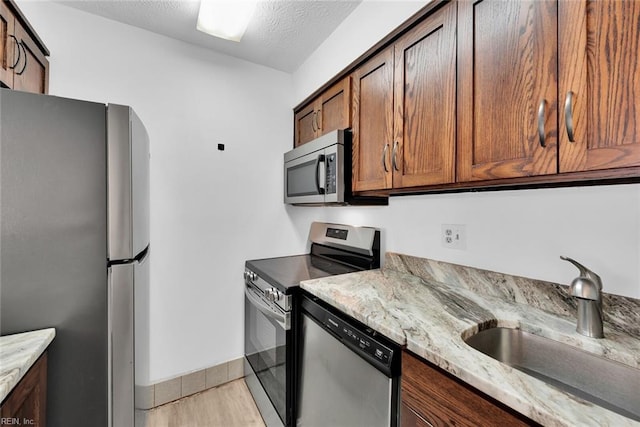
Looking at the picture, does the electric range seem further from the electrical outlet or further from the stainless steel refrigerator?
the stainless steel refrigerator

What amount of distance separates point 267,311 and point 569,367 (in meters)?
1.33

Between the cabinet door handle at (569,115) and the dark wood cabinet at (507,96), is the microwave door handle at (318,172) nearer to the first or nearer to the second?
the dark wood cabinet at (507,96)

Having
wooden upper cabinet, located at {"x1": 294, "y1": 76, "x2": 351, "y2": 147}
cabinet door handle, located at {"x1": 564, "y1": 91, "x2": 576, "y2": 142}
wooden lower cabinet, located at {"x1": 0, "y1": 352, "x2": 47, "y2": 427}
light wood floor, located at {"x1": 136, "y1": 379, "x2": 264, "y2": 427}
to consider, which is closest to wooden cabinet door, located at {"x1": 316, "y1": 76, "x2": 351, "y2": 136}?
wooden upper cabinet, located at {"x1": 294, "y1": 76, "x2": 351, "y2": 147}

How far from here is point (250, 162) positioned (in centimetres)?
221

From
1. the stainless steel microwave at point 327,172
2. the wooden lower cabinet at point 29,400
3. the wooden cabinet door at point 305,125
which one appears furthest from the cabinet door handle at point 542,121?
the wooden lower cabinet at point 29,400

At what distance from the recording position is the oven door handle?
4.59 feet

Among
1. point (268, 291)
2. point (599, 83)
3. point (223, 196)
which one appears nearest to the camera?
point (599, 83)

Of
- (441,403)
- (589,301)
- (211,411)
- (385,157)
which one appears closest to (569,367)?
(589,301)

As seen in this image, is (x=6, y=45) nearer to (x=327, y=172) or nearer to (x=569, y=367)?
(x=327, y=172)

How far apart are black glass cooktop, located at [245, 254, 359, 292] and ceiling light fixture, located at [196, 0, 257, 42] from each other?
4.89ft

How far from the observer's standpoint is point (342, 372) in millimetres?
1089

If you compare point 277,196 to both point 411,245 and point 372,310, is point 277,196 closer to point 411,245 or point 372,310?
point 411,245

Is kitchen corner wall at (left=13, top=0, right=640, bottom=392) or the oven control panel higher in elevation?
kitchen corner wall at (left=13, top=0, right=640, bottom=392)

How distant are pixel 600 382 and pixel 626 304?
0.86 ft
